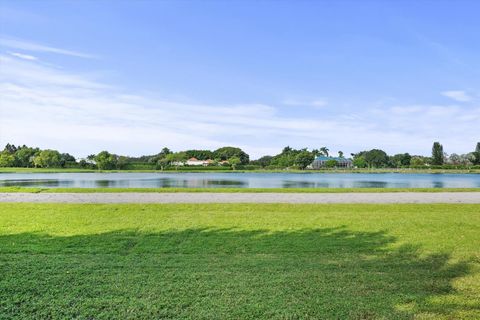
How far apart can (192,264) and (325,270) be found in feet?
6.58

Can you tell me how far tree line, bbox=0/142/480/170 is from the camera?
360 feet

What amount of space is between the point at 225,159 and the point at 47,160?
219ft

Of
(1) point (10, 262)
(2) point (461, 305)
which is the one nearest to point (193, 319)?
(2) point (461, 305)

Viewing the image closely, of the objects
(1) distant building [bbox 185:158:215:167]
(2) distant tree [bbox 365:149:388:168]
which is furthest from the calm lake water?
(2) distant tree [bbox 365:149:388:168]

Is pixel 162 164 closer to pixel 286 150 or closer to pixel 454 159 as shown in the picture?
pixel 286 150

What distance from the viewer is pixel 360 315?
4070mm

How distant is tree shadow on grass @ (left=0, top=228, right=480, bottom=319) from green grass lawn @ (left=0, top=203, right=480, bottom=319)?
0.02 m

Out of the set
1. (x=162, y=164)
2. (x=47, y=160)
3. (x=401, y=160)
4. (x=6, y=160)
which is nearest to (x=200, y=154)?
(x=162, y=164)

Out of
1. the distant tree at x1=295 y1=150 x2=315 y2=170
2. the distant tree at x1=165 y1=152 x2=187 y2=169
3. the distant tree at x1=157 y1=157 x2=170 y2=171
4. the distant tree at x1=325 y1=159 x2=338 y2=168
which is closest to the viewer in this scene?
the distant tree at x1=157 y1=157 x2=170 y2=171

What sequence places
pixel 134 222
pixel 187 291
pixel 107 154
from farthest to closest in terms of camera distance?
pixel 107 154, pixel 134 222, pixel 187 291

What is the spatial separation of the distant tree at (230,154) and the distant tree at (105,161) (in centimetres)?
5036

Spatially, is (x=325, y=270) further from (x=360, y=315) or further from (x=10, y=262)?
(x=10, y=262)

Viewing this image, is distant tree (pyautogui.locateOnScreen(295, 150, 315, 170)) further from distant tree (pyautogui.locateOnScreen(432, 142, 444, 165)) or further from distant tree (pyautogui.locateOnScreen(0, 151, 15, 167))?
distant tree (pyautogui.locateOnScreen(0, 151, 15, 167))

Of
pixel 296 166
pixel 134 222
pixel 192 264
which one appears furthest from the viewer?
pixel 296 166
